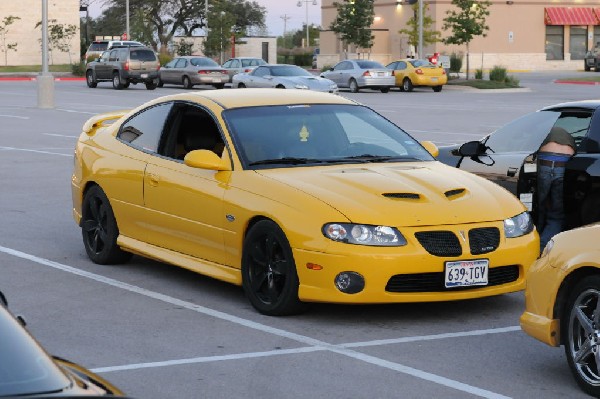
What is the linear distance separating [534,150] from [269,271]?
3869 millimetres

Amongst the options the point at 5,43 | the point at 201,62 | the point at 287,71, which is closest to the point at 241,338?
the point at 287,71

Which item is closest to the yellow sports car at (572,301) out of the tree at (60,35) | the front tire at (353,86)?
the front tire at (353,86)

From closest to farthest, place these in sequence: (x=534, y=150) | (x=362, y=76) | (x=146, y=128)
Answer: (x=146, y=128), (x=534, y=150), (x=362, y=76)

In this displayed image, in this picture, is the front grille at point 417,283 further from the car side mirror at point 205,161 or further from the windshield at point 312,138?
the car side mirror at point 205,161

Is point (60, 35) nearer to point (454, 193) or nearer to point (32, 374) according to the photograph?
point (454, 193)

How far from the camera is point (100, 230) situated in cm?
1083

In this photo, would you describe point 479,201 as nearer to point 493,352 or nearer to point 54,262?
point 493,352

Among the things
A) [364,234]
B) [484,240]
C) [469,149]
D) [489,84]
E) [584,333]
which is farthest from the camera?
[489,84]

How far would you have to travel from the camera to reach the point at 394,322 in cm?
866

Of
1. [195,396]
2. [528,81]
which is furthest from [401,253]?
[528,81]

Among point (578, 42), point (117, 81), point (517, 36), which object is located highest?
point (517, 36)

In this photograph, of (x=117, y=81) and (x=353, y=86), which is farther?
(x=117, y=81)

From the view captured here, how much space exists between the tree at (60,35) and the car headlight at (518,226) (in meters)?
82.5

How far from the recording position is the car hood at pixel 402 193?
335 inches
